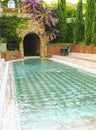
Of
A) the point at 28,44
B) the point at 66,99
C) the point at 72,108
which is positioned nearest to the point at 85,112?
the point at 72,108

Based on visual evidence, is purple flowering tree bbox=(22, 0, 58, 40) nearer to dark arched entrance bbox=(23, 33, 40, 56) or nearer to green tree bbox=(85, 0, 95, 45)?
dark arched entrance bbox=(23, 33, 40, 56)

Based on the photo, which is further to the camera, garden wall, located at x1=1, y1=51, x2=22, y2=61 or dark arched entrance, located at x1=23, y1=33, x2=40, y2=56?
dark arched entrance, located at x1=23, y1=33, x2=40, y2=56

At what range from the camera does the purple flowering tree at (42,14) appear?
24.0 meters

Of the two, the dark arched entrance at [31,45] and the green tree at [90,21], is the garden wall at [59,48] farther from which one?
the dark arched entrance at [31,45]

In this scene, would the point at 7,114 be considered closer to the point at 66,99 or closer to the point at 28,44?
the point at 66,99

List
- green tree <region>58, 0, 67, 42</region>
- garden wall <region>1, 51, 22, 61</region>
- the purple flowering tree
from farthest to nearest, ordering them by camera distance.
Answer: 1. green tree <region>58, 0, 67, 42</region>
2. the purple flowering tree
3. garden wall <region>1, 51, 22, 61</region>

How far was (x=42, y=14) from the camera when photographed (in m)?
24.1

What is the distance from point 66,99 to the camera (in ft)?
23.1

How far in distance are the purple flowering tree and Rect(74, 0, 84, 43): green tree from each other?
2.21 metres

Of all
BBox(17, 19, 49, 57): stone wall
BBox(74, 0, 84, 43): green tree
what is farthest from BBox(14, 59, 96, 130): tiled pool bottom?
BBox(17, 19, 49, 57): stone wall

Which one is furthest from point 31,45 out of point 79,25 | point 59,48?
point 79,25

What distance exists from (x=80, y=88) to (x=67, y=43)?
1601 cm

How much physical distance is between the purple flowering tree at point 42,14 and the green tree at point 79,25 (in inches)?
86.9

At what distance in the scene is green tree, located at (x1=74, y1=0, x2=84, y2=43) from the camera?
75.0 ft
